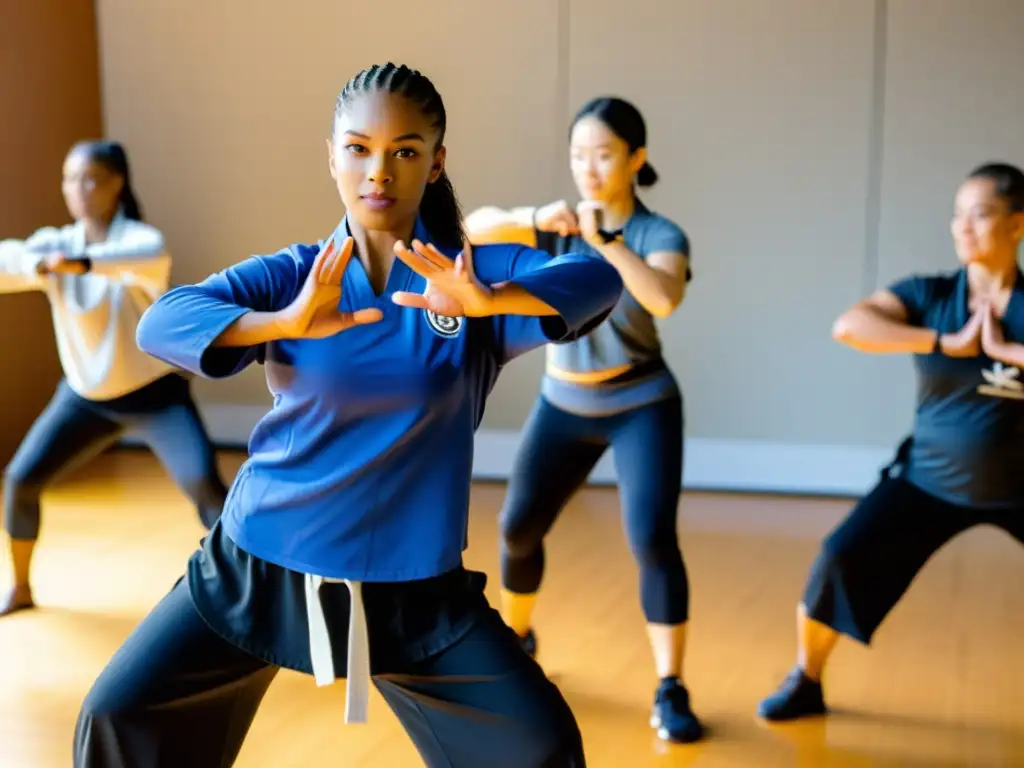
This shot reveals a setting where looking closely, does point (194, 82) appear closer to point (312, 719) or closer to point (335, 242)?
point (312, 719)

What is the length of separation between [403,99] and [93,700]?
830 millimetres

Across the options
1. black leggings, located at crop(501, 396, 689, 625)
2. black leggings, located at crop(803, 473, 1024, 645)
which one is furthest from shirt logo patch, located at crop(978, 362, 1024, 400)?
black leggings, located at crop(501, 396, 689, 625)

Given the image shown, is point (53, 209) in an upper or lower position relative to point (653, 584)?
upper

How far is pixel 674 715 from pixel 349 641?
4.45ft

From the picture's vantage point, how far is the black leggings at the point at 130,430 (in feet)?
10.6

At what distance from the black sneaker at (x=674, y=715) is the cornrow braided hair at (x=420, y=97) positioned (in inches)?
56.6

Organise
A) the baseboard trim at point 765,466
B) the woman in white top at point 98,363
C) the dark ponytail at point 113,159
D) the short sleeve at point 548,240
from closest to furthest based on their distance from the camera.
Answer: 1. the short sleeve at point 548,240
2. the woman in white top at point 98,363
3. the dark ponytail at point 113,159
4. the baseboard trim at point 765,466

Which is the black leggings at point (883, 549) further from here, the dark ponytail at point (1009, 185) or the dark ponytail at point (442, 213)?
the dark ponytail at point (442, 213)

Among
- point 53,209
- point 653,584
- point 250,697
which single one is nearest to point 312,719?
point 653,584

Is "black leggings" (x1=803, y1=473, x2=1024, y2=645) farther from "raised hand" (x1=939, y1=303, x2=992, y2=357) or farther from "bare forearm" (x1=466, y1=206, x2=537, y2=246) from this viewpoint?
"bare forearm" (x1=466, y1=206, x2=537, y2=246)

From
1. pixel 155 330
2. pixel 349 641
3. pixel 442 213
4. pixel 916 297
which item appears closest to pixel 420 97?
pixel 442 213

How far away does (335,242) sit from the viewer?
153 centimetres

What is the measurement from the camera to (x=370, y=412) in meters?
1.49

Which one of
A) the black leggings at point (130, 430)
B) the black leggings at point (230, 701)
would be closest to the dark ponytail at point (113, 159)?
the black leggings at point (130, 430)
